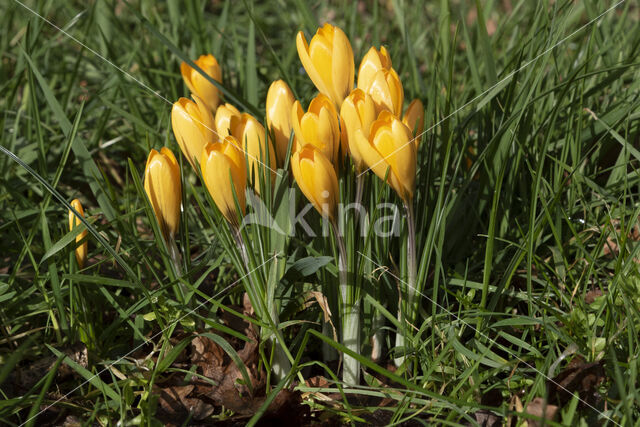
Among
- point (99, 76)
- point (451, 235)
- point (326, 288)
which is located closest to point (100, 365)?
point (326, 288)

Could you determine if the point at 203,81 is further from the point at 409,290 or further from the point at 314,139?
the point at 409,290

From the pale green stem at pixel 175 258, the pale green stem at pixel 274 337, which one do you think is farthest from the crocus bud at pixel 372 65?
the pale green stem at pixel 175 258

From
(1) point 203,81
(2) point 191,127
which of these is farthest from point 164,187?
(1) point 203,81

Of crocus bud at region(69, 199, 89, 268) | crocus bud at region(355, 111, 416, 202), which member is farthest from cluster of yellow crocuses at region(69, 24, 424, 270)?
crocus bud at region(69, 199, 89, 268)

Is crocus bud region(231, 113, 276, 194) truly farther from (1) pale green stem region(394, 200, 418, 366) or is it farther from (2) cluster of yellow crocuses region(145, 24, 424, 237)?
(1) pale green stem region(394, 200, 418, 366)

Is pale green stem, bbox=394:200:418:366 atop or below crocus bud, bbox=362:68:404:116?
below

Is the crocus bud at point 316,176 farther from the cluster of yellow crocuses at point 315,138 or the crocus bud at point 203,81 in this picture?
the crocus bud at point 203,81
